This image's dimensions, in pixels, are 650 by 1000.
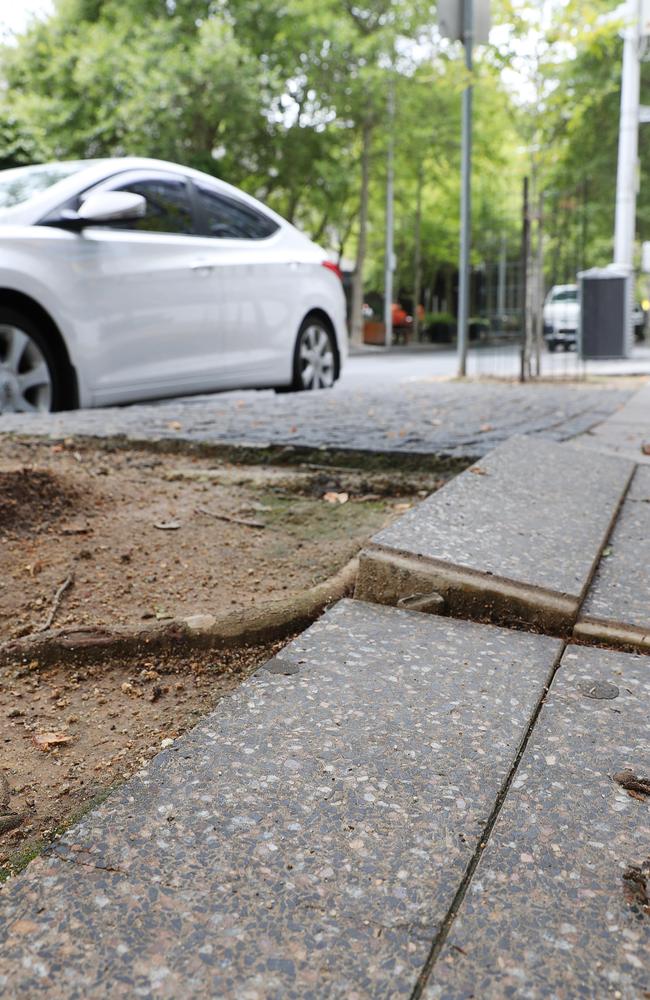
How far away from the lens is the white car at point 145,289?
5.86 metres

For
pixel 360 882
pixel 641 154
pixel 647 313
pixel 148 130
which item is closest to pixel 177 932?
pixel 360 882

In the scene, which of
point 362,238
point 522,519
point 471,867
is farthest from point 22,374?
point 362,238

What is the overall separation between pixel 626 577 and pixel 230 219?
561 centimetres

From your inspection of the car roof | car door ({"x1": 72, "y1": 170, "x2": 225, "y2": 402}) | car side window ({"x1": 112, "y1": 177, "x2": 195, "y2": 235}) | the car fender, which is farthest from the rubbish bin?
the car fender

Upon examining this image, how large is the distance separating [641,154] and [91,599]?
27.4 meters

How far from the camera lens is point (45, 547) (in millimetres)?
2902

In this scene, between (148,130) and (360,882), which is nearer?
(360,882)

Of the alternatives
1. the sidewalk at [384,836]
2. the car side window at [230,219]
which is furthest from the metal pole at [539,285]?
the sidewalk at [384,836]

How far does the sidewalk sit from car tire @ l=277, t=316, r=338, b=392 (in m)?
5.86

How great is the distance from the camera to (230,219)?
7.55 metres

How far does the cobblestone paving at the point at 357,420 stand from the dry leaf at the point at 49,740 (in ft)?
8.54

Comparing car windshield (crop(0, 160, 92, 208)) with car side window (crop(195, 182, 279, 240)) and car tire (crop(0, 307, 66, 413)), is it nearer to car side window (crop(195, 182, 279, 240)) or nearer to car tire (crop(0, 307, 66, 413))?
car tire (crop(0, 307, 66, 413))

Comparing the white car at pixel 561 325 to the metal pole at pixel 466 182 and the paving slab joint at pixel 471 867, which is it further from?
the paving slab joint at pixel 471 867

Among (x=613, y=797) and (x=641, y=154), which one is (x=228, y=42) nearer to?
(x=641, y=154)
